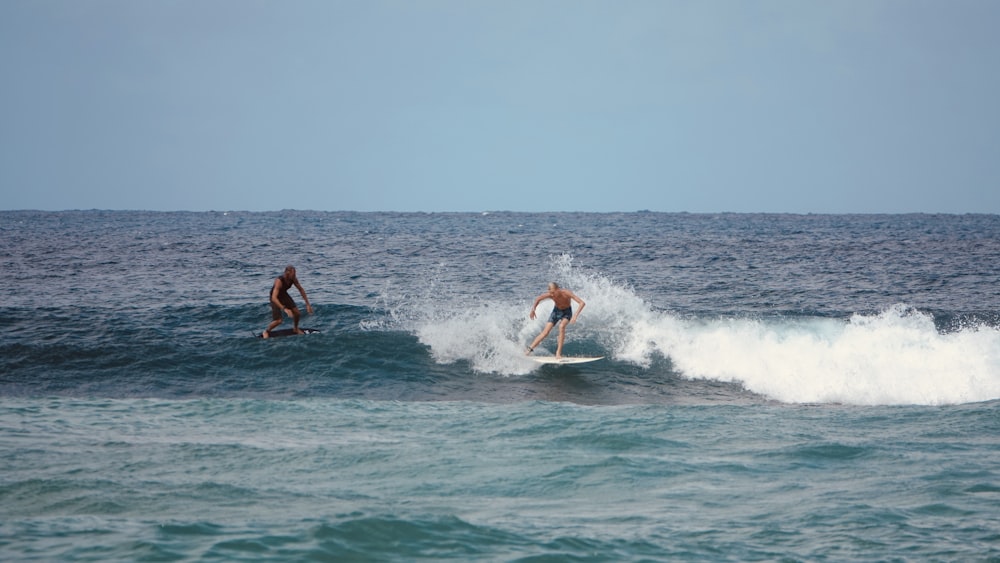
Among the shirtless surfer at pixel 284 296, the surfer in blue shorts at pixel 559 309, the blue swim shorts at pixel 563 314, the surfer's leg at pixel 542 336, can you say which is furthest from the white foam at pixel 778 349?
the shirtless surfer at pixel 284 296

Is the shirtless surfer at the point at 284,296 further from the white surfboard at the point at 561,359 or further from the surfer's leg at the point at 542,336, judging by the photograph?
the white surfboard at the point at 561,359

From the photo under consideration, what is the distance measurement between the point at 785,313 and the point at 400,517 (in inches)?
688

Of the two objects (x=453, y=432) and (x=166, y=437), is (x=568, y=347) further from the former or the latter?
(x=166, y=437)

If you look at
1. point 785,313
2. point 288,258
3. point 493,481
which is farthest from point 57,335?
point 288,258

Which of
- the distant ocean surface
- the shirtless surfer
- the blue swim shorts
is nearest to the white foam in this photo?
the distant ocean surface

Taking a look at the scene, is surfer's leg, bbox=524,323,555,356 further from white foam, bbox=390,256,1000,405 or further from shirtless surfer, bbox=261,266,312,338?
shirtless surfer, bbox=261,266,312,338

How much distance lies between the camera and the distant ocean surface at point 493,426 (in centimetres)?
846

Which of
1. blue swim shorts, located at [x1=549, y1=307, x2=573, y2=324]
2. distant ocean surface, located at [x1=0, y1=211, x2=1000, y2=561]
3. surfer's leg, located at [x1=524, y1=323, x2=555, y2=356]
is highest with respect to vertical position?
blue swim shorts, located at [x1=549, y1=307, x2=573, y2=324]

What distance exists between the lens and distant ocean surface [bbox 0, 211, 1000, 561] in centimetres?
846

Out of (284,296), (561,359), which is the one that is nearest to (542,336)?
(561,359)

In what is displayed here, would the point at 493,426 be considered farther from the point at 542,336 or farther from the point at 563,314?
the point at 563,314

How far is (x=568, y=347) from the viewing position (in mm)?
20328

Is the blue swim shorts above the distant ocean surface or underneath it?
above

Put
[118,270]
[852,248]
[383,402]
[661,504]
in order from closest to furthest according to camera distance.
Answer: [661,504]
[383,402]
[118,270]
[852,248]
